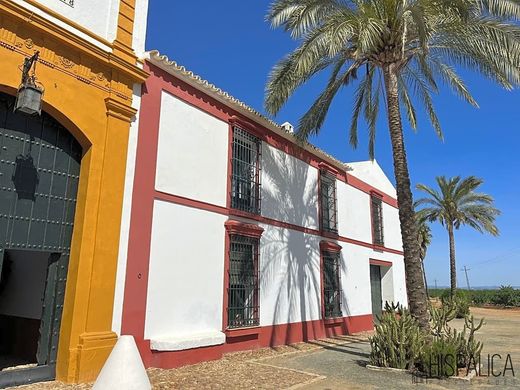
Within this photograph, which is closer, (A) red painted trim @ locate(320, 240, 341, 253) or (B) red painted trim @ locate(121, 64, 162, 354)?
(B) red painted trim @ locate(121, 64, 162, 354)

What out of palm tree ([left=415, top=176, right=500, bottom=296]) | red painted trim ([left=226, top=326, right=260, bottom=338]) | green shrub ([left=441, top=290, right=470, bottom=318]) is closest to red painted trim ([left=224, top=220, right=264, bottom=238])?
red painted trim ([left=226, top=326, right=260, bottom=338])

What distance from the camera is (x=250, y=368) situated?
8.11 meters

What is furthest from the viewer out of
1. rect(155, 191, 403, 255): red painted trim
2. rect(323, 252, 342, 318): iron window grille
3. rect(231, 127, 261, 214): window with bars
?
rect(323, 252, 342, 318): iron window grille

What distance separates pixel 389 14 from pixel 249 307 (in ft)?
24.6

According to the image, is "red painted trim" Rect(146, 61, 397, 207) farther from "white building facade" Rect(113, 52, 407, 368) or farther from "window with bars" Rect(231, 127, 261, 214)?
"window with bars" Rect(231, 127, 261, 214)

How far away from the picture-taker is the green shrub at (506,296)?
1433 inches

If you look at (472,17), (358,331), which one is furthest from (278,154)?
(358,331)

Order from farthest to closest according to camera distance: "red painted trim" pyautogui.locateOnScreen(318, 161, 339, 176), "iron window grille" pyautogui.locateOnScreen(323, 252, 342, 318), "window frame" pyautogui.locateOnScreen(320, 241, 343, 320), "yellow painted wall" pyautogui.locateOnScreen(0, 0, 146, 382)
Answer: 1. "red painted trim" pyautogui.locateOnScreen(318, 161, 339, 176)
2. "iron window grille" pyautogui.locateOnScreen(323, 252, 342, 318)
3. "window frame" pyautogui.locateOnScreen(320, 241, 343, 320)
4. "yellow painted wall" pyautogui.locateOnScreen(0, 0, 146, 382)

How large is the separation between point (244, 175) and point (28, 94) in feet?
19.8

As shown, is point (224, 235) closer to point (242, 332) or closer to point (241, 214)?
point (241, 214)

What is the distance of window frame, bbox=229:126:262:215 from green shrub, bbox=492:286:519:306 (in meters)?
34.6

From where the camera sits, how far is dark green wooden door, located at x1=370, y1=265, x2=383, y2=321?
1827cm

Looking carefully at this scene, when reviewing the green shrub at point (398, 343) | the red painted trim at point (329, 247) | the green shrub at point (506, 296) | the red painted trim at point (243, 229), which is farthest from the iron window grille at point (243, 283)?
the green shrub at point (506, 296)

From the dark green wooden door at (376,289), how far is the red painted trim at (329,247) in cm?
455
